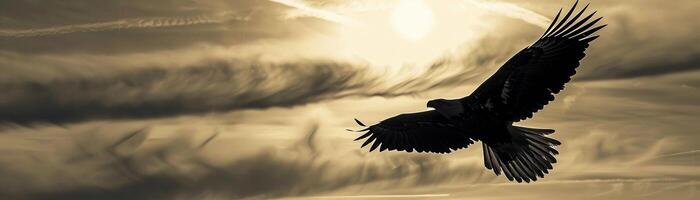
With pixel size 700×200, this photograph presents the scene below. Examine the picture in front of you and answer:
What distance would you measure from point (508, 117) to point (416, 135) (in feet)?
11.1

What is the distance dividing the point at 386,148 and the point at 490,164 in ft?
8.91

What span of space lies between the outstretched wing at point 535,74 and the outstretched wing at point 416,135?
2.42 m

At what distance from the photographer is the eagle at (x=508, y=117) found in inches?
896

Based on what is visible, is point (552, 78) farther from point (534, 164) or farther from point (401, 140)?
point (401, 140)

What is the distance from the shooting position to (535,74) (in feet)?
76.4

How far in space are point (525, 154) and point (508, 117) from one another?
6.66 ft

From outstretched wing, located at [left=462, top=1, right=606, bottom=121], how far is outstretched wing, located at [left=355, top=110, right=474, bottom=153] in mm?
2423

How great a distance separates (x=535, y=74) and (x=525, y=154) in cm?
338

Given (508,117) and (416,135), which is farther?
(416,135)

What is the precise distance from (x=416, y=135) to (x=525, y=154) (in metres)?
2.90

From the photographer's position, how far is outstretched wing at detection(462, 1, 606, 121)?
73.7 ft

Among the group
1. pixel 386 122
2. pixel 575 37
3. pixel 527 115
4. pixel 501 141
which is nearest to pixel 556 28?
pixel 575 37

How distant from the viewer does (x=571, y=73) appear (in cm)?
2273

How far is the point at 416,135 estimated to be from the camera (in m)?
27.0
